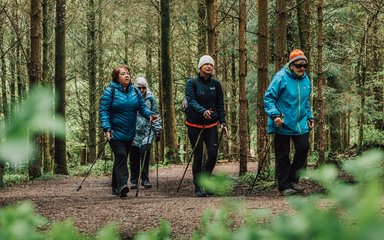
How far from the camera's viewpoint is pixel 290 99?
727 centimetres

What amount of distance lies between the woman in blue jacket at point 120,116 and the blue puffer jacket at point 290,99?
2337 millimetres

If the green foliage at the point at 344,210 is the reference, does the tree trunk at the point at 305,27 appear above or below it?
above

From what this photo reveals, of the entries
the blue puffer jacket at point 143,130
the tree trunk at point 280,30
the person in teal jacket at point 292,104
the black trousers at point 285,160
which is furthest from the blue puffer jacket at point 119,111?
the tree trunk at point 280,30

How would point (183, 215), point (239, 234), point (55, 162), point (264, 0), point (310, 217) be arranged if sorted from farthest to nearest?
point (55, 162) < point (264, 0) < point (183, 215) < point (239, 234) < point (310, 217)

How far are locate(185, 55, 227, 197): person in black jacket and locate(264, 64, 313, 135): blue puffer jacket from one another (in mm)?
1213

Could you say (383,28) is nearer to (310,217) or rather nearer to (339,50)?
(339,50)

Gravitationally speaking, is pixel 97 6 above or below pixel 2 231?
above

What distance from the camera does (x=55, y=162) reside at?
52.4ft

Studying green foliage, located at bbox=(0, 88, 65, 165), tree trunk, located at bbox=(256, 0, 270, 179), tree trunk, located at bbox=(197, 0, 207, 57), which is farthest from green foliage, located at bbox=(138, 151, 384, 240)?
tree trunk, located at bbox=(197, 0, 207, 57)

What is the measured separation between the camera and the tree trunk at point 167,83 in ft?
63.1

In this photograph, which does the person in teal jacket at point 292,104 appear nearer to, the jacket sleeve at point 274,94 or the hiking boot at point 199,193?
the jacket sleeve at point 274,94

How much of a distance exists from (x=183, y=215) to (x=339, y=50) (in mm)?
17565

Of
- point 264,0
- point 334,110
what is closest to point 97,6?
point 334,110

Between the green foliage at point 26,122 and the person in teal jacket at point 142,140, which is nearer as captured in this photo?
the green foliage at point 26,122
